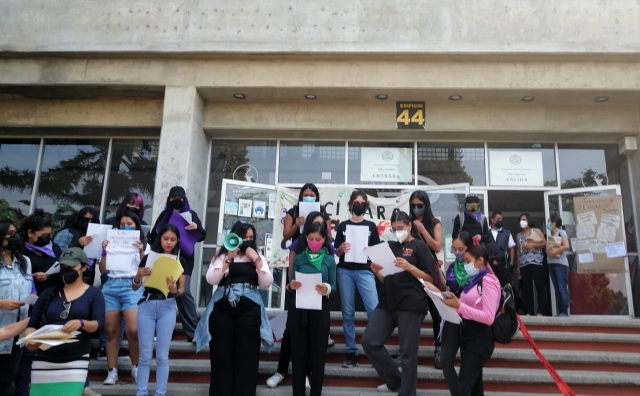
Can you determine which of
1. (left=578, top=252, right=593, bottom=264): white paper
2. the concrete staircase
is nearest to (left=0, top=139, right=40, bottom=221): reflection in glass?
the concrete staircase

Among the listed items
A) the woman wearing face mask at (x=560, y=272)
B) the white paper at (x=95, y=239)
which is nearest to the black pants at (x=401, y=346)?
the white paper at (x=95, y=239)

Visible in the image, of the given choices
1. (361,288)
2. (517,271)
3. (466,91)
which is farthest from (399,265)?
(466,91)

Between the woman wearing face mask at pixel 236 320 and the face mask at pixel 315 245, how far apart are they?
1.81 ft

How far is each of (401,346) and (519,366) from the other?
6.79 ft

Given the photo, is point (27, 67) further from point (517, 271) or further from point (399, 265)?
point (517, 271)

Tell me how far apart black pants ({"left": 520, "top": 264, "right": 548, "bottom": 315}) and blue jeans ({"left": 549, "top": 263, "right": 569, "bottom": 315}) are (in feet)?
0.59

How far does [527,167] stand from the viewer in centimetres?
1005

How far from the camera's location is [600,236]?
8914 mm

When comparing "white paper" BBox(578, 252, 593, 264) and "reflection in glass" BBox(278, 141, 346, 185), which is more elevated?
"reflection in glass" BBox(278, 141, 346, 185)

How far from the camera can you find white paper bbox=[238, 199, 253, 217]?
9820 mm

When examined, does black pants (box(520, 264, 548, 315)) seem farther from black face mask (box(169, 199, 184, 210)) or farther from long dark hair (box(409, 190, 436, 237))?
black face mask (box(169, 199, 184, 210))

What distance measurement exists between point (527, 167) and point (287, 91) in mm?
5347

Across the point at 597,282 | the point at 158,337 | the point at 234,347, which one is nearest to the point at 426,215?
the point at 234,347

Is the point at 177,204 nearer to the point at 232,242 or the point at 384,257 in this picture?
the point at 232,242
